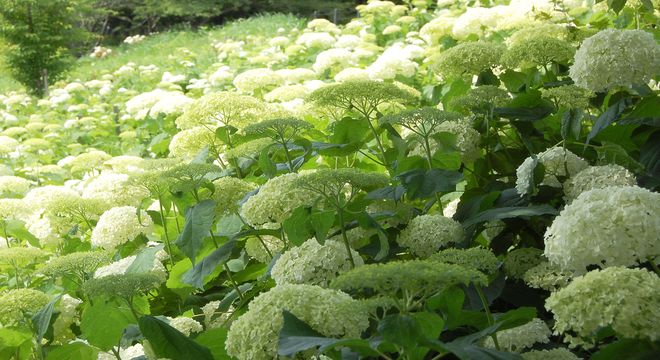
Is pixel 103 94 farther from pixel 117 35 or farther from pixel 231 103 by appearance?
pixel 117 35

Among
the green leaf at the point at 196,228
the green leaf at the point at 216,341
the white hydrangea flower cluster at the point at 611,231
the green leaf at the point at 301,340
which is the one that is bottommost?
the green leaf at the point at 216,341

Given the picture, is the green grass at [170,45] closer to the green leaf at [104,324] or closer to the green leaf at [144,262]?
the green leaf at [144,262]

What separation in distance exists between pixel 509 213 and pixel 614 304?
0.60 metres

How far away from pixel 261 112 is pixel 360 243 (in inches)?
38.5

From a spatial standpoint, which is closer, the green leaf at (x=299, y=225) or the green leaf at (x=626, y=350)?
the green leaf at (x=626, y=350)

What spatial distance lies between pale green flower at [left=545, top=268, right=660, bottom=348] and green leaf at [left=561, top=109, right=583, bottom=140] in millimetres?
856

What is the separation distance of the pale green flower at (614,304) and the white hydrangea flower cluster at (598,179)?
59cm

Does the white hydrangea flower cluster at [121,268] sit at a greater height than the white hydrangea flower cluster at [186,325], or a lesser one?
lesser

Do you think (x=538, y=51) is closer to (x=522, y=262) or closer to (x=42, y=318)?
(x=522, y=262)

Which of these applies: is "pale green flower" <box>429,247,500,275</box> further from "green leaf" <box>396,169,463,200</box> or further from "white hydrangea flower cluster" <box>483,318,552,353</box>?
"green leaf" <box>396,169,463,200</box>

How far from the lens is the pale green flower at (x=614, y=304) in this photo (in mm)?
1231

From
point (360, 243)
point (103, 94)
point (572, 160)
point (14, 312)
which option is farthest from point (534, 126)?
point (103, 94)

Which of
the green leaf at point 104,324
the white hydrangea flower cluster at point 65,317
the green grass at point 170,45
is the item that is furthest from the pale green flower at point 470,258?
the green grass at point 170,45

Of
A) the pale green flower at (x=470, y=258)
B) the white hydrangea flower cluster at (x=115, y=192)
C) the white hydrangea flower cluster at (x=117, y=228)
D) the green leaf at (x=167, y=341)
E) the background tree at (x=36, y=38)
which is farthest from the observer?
the background tree at (x=36, y=38)
